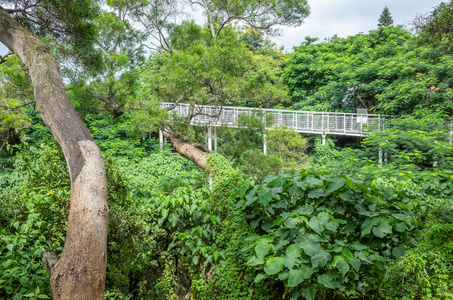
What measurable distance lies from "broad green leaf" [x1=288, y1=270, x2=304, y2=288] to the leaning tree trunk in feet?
3.01

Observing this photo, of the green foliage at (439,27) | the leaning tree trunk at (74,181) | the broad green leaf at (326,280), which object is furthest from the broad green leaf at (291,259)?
the green foliage at (439,27)

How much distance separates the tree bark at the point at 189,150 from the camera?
4.99 metres

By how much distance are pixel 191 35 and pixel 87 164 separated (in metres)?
5.53

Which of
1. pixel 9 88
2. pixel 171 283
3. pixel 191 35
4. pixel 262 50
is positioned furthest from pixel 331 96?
pixel 171 283

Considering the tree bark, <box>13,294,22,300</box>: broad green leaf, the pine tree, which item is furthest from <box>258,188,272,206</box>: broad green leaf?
the pine tree

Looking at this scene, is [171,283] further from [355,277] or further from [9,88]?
[9,88]

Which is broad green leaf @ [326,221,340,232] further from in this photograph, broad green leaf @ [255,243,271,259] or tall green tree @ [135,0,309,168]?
tall green tree @ [135,0,309,168]

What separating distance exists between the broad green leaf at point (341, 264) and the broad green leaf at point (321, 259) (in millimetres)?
31

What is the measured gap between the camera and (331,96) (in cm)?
1501

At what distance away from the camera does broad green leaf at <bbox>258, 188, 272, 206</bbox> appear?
1.51m

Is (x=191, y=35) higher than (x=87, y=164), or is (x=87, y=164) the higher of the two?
(x=191, y=35)

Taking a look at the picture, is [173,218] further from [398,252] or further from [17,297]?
[398,252]

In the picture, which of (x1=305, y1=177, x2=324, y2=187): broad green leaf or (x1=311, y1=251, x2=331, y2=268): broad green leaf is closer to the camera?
(x1=311, y1=251, x2=331, y2=268): broad green leaf

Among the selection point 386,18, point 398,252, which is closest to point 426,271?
point 398,252
